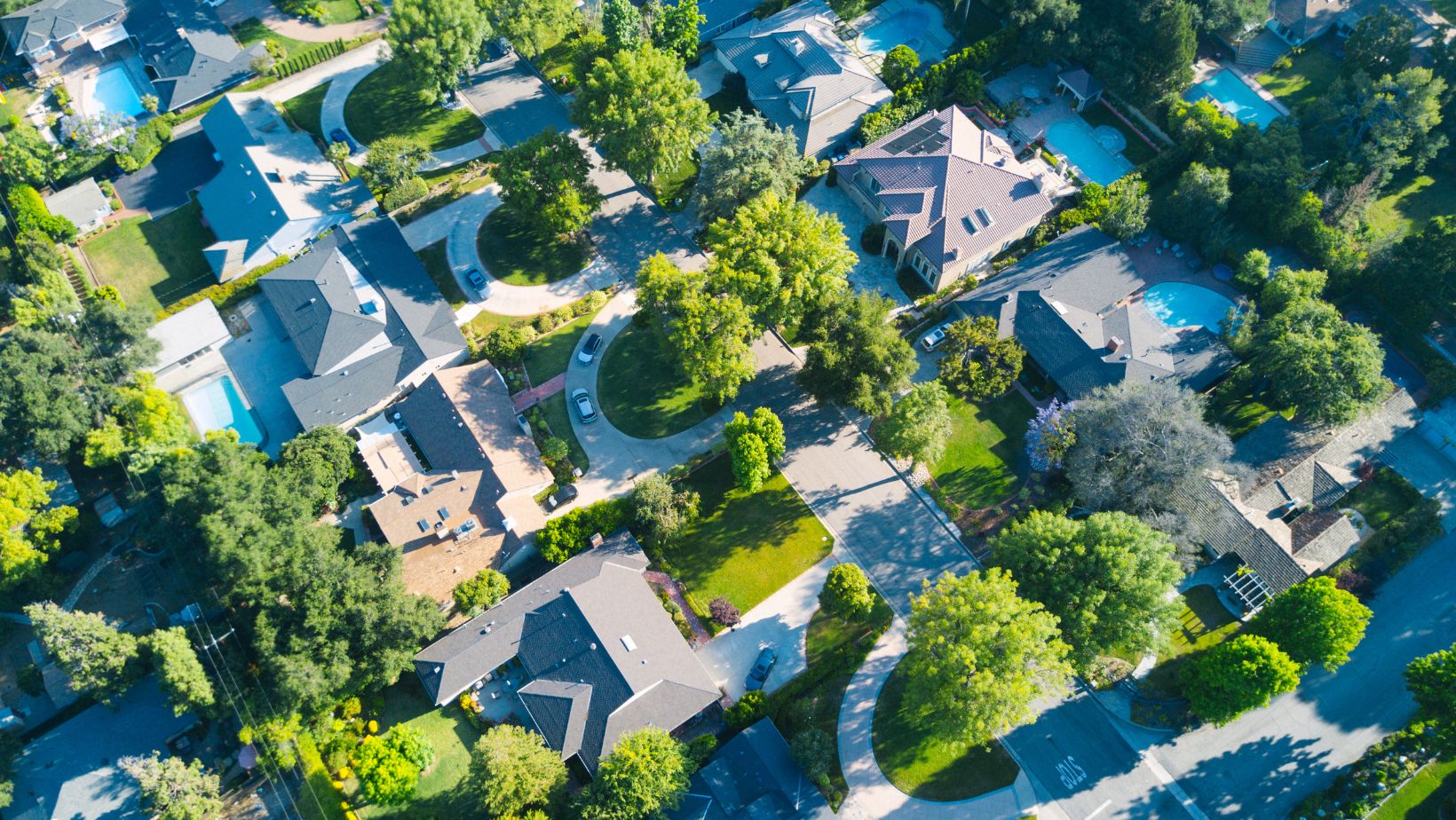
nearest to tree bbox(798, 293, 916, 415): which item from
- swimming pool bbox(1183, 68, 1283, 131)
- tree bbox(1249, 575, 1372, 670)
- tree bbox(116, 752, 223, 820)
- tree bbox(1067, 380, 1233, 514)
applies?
tree bbox(1067, 380, 1233, 514)

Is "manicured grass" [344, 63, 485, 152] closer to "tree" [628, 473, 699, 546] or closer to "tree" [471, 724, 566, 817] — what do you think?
"tree" [628, 473, 699, 546]

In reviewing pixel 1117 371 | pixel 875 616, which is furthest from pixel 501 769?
pixel 1117 371

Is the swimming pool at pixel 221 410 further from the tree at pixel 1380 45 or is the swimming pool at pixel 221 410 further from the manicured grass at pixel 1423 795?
the tree at pixel 1380 45

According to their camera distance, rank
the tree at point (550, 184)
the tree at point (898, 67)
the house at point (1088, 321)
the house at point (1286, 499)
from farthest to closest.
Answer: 1. the tree at point (898, 67)
2. the tree at point (550, 184)
3. the house at point (1088, 321)
4. the house at point (1286, 499)

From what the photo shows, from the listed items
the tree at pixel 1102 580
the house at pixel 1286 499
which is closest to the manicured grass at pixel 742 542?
the tree at pixel 1102 580

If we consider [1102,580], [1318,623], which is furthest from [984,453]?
[1318,623]

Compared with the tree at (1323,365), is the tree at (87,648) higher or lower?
higher
